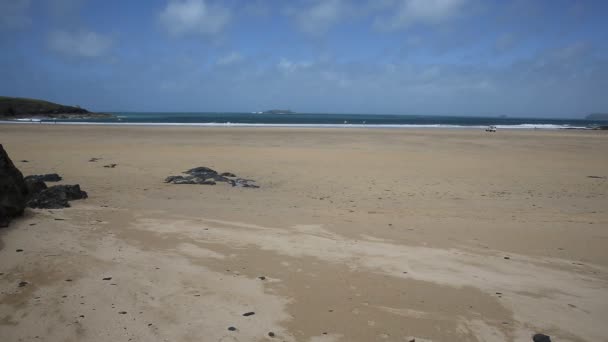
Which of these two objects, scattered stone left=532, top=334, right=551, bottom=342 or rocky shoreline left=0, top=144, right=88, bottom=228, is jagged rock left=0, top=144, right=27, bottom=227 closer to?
rocky shoreline left=0, top=144, right=88, bottom=228

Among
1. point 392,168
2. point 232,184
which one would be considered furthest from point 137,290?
point 392,168

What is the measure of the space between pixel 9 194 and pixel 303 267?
425 centimetres

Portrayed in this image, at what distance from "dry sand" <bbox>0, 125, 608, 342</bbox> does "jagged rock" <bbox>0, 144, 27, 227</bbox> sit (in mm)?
205

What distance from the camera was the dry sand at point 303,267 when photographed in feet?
10.3

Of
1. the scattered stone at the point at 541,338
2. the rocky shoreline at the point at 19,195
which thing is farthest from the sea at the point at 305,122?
the scattered stone at the point at 541,338

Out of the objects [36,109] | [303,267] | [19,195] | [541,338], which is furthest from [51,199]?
[36,109]

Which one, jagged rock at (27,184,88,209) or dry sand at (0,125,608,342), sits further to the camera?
jagged rock at (27,184,88,209)

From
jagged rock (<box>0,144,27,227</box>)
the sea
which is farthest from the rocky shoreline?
the sea

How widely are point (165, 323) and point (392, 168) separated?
12.0m

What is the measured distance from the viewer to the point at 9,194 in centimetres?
534

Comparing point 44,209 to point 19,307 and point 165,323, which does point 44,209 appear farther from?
point 165,323

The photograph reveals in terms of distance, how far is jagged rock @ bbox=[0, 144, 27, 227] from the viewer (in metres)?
5.19

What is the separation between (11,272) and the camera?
12.6 feet

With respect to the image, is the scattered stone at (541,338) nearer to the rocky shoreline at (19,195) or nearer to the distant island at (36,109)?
the rocky shoreline at (19,195)
